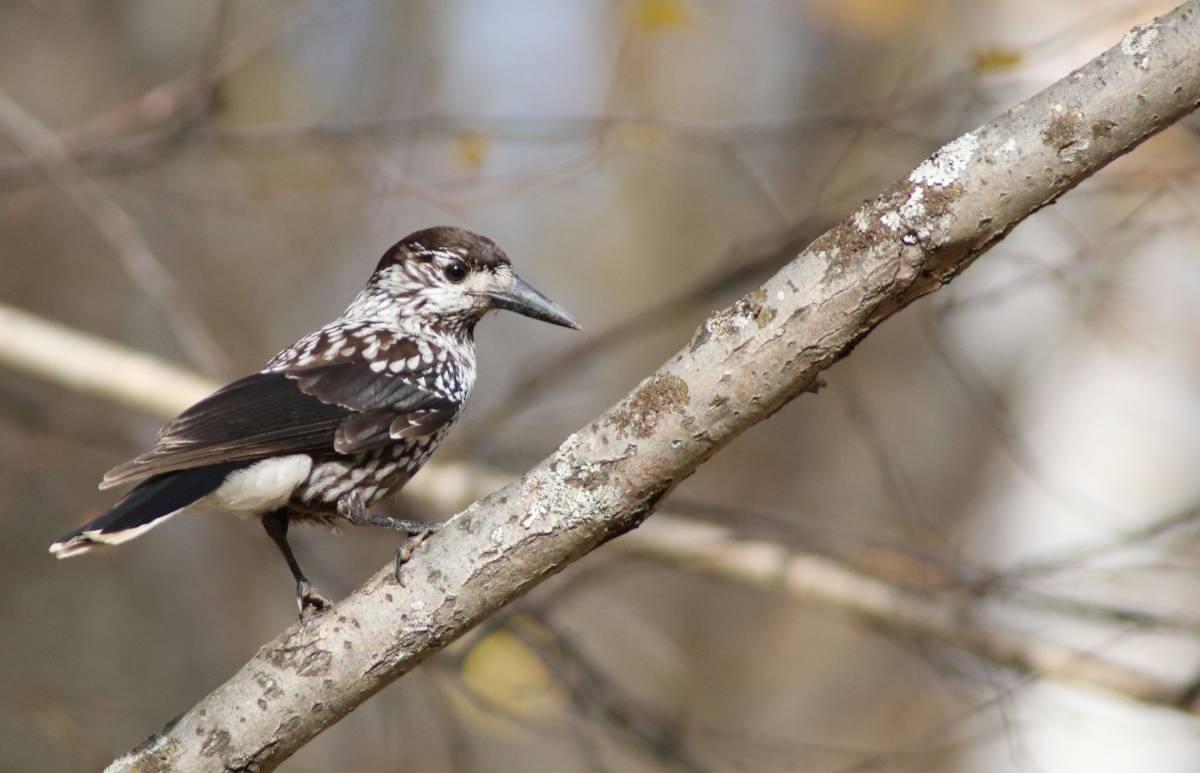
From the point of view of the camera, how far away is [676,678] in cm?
727

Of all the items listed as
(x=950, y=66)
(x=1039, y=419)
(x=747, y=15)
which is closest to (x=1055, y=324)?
(x=1039, y=419)

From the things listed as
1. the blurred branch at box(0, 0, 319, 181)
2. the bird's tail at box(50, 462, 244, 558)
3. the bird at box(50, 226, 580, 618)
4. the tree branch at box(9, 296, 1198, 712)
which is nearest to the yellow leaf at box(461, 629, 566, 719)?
the tree branch at box(9, 296, 1198, 712)

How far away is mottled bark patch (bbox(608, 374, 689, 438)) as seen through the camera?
229 cm

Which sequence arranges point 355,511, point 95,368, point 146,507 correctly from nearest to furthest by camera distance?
point 146,507 → point 355,511 → point 95,368

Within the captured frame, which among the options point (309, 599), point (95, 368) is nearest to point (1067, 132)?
point (309, 599)

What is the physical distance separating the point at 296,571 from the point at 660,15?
2.32 m

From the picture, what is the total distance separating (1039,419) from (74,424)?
16.2ft

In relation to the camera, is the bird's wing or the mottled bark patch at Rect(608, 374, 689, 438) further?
the bird's wing

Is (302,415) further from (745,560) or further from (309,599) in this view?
(745,560)

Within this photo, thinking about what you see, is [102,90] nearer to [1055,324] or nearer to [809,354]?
[1055,324]

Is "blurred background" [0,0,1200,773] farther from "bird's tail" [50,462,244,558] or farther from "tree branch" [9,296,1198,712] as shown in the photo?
"bird's tail" [50,462,244,558]

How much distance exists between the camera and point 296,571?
3377 mm

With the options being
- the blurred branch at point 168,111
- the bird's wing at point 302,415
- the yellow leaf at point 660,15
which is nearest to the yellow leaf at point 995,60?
the yellow leaf at point 660,15

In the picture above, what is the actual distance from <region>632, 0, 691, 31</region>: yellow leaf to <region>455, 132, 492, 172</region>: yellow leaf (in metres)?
0.69
